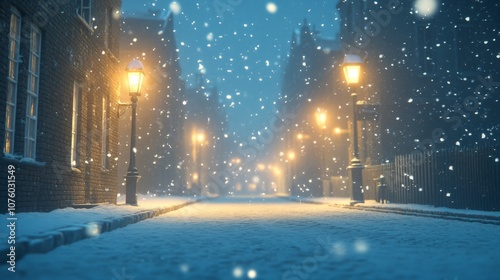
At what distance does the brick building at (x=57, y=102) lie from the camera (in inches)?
350

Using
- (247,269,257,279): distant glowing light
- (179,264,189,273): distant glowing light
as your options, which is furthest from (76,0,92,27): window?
(247,269,257,279): distant glowing light

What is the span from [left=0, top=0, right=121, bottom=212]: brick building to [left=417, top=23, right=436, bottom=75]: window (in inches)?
566

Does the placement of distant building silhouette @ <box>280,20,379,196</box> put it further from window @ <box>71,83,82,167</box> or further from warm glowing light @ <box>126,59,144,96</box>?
window @ <box>71,83,82,167</box>

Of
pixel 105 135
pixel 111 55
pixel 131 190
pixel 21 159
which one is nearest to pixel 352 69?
pixel 111 55

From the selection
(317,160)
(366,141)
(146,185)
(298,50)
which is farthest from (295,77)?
(366,141)

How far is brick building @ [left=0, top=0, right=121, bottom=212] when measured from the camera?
8.88m

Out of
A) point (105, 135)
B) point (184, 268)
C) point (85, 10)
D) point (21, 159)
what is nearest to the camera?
point (184, 268)

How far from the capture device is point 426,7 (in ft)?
76.7

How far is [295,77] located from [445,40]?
1421 inches

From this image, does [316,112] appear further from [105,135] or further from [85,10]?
[85,10]

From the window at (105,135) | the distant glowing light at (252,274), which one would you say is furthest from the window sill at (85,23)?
the distant glowing light at (252,274)

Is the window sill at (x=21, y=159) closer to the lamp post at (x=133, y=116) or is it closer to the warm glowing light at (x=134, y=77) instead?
the lamp post at (x=133, y=116)

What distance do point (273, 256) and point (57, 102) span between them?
7.57 metres

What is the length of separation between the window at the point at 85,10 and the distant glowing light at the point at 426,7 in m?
15.7
